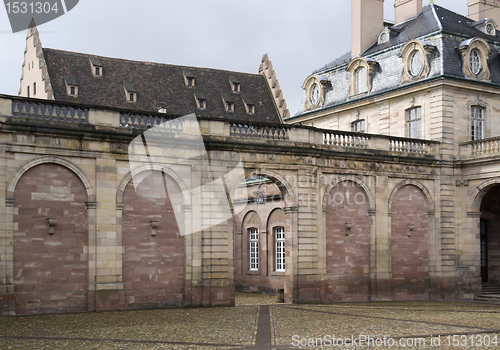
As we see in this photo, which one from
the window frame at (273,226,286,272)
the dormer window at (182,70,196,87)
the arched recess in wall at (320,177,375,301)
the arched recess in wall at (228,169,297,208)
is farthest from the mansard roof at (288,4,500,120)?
the dormer window at (182,70,196,87)

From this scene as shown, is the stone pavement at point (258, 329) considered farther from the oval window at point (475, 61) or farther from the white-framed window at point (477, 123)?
the oval window at point (475, 61)

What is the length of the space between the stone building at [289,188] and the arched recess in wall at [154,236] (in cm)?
4

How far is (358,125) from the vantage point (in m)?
29.5

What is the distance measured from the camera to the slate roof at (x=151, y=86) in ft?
116

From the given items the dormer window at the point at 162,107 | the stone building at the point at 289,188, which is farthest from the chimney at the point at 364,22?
the dormer window at the point at 162,107

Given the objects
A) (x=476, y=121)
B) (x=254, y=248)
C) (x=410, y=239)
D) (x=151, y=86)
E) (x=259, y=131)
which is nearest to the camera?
(x=259, y=131)

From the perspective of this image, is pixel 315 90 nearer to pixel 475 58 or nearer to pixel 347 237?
pixel 475 58

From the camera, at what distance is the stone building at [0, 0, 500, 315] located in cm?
1797

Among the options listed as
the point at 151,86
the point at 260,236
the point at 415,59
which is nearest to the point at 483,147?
the point at 415,59

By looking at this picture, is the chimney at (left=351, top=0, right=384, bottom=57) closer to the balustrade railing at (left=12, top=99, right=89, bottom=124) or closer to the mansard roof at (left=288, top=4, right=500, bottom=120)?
the mansard roof at (left=288, top=4, right=500, bottom=120)

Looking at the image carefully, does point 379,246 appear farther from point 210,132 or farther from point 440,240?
point 210,132

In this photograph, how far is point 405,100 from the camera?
88.3 feet

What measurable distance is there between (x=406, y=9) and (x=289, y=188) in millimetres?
13882

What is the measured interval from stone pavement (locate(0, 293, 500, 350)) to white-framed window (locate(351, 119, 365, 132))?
37.5 feet
